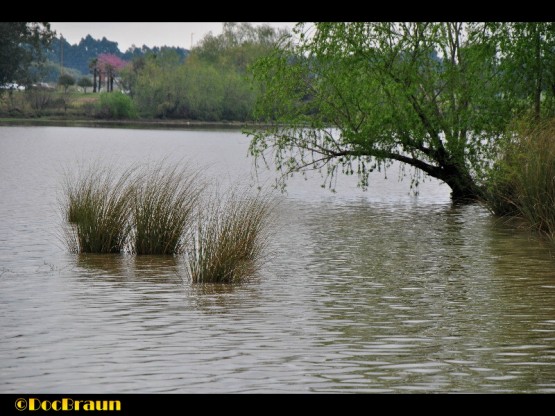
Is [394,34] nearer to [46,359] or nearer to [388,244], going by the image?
[388,244]

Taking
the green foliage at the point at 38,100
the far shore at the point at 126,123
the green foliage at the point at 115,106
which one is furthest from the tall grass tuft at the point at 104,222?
the green foliage at the point at 38,100

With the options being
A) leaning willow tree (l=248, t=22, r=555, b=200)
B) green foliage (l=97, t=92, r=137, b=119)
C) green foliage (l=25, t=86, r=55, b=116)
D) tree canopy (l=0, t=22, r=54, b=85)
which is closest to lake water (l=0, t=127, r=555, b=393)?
leaning willow tree (l=248, t=22, r=555, b=200)

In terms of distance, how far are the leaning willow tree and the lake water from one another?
442cm

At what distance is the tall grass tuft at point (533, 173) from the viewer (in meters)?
16.0

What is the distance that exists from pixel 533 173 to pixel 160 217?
615 cm

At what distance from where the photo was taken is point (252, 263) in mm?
12859

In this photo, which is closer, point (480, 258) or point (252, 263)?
point (252, 263)

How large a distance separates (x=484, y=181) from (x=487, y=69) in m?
2.75

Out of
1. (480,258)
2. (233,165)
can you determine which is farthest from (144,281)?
(233,165)

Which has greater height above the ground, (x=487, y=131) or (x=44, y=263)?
(x=487, y=131)

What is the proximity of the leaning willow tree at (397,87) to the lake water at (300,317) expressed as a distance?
4.42 meters
